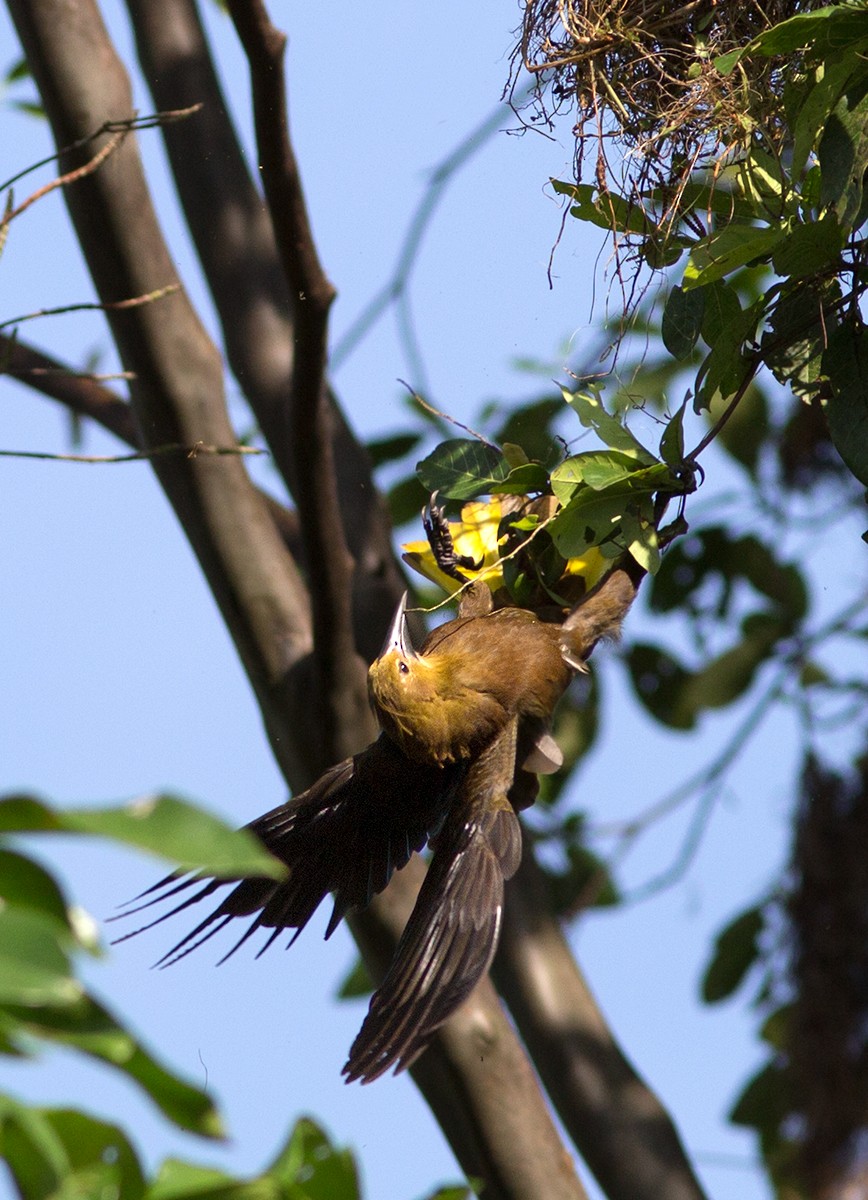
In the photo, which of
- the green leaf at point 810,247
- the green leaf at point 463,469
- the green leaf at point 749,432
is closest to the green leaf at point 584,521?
the green leaf at point 463,469

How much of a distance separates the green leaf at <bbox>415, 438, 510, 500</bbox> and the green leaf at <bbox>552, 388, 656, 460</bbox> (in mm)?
112

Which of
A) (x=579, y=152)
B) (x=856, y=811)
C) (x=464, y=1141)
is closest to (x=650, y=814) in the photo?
(x=856, y=811)

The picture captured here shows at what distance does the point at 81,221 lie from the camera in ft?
7.18

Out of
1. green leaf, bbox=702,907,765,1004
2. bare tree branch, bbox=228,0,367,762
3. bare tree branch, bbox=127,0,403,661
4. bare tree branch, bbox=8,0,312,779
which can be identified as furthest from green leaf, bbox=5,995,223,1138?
green leaf, bbox=702,907,765,1004

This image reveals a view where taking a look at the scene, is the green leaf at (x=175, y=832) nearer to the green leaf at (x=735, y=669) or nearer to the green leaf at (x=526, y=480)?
the green leaf at (x=526, y=480)

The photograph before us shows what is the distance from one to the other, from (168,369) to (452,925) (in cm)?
116

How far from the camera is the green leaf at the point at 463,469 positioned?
1.40 meters

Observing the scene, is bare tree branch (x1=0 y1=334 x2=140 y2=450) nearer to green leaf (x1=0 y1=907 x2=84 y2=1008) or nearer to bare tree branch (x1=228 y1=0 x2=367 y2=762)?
bare tree branch (x1=228 y1=0 x2=367 y2=762)

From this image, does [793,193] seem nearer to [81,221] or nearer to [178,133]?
[81,221]

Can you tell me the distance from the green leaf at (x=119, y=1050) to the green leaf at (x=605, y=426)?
802mm

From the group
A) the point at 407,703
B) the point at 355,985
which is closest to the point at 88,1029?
the point at 407,703

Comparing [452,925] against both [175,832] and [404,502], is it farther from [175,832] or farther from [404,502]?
[404,502]

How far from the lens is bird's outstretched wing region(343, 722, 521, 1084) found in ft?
3.80

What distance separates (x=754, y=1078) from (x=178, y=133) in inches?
91.3
